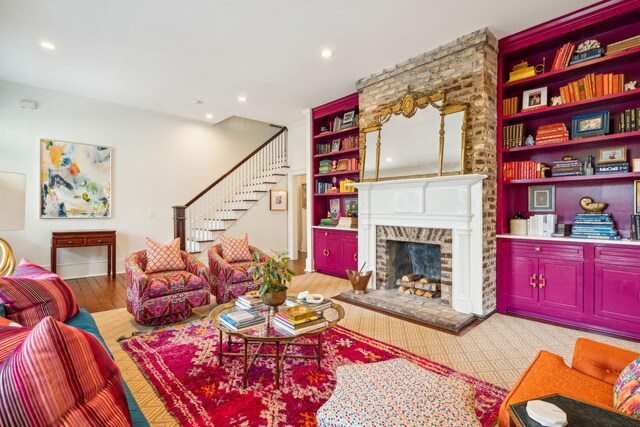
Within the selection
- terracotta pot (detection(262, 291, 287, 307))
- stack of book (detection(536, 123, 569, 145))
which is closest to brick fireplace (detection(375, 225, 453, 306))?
stack of book (detection(536, 123, 569, 145))

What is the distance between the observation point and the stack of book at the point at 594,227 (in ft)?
10.0

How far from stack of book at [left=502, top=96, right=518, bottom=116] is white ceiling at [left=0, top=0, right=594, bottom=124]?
0.72 metres

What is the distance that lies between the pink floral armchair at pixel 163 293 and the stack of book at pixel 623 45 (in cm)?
482

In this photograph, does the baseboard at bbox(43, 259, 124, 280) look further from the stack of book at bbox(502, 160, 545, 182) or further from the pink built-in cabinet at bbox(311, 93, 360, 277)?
the stack of book at bbox(502, 160, 545, 182)

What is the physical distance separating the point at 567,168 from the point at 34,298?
4679 millimetres

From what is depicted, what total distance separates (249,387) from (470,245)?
272 cm

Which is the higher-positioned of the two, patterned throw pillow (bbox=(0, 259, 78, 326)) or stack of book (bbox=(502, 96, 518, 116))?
stack of book (bbox=(502, 96, 518, 116))

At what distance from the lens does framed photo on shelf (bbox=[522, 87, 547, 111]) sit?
3.48 m

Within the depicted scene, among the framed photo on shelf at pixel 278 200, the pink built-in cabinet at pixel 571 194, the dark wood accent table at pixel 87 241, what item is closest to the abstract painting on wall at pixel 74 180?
the dark wood accent table at pixel 87 241

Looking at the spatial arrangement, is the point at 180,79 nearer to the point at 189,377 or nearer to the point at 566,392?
the point at 189,377

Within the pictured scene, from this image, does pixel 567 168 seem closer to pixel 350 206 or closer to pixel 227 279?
pixel 350 206

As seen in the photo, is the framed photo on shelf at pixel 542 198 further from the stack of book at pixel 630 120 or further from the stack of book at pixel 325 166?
the stack of book at pixel 325 166

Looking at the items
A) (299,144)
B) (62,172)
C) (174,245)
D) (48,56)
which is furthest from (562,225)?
(62,172)

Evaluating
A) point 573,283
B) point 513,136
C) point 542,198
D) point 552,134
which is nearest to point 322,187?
point 513,136
